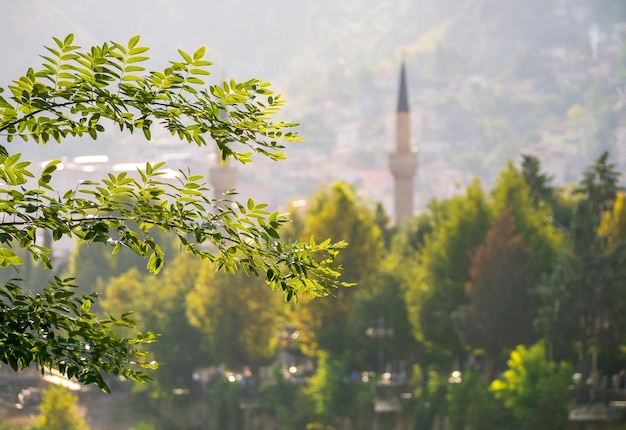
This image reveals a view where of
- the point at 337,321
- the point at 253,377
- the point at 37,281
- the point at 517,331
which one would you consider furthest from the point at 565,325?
the point at 37,281

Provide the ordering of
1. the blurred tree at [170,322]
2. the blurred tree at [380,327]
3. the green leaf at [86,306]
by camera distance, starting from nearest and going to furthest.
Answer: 1. the green leaf at [86,306]
2. the blurred tree at [380,327]
3. the blurred tree at [170,322]

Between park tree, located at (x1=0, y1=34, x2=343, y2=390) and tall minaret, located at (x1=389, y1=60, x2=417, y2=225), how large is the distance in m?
89.4

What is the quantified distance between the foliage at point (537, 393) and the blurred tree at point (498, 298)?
384 cm

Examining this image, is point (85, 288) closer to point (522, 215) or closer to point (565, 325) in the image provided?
point (522, 215)

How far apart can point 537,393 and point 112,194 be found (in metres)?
37.8

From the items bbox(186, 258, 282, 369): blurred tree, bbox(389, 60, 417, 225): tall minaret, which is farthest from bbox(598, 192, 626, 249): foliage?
bbox(389, 60, 417, 225): tall minaret

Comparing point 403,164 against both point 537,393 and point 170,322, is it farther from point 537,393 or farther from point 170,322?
point 537,393

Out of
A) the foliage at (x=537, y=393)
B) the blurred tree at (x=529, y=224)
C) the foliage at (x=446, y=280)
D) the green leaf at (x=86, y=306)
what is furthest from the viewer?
the blurred tree at (x=529, y=224)

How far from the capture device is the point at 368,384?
5784 centimetres

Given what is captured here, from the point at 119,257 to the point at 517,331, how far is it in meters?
39.6

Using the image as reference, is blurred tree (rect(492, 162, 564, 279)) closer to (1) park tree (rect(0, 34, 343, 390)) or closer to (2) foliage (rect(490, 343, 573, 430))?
(2) foliage (rect(490, 343, 573, 430))

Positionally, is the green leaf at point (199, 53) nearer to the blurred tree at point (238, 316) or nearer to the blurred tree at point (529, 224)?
the blurred tree at point (529, 224)

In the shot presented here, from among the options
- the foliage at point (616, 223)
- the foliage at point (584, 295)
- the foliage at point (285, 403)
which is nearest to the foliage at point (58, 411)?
the foliage at point (285, 403)

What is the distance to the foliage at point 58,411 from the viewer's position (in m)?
60.2
